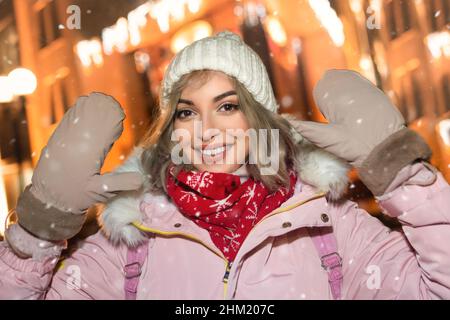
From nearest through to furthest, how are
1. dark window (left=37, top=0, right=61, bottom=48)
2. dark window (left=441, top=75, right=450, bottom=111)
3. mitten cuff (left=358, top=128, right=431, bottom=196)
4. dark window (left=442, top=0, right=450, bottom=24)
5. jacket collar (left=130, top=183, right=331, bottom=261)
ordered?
mitten cuff (left=358, top=128, right=431, bottom=196) < jacket collar (left=130, top=183, right=331, bottom=261) < dark window (left=442, top=0, right=450, bottom=24) < dark window (left=441, top=75, right=450, bottom=111) < dark window (left=37, top=0, right=61, bottom=48)

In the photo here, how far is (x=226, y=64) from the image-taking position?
1477 millimetres

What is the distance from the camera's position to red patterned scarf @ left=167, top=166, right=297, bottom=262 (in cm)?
A: 146

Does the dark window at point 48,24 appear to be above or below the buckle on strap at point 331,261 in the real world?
above

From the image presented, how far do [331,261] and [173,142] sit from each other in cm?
60

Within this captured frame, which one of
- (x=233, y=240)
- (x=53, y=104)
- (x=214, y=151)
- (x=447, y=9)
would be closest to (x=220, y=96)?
(x=214, y=151)

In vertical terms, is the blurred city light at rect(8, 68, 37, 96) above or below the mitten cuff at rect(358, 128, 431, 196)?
below

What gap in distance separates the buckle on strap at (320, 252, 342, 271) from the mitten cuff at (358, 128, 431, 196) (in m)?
0.25

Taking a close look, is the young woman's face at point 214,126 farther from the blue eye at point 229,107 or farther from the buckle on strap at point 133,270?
the buckle on strap at point 133,270

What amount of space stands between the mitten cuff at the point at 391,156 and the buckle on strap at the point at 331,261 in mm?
255

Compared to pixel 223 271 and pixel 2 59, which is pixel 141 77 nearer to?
pixel 2 59

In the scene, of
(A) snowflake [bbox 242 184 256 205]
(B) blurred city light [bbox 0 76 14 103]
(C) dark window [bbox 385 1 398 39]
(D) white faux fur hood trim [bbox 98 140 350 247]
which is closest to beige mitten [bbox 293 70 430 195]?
(D) white faux fur hood trim [bbox 98 140 350 247]

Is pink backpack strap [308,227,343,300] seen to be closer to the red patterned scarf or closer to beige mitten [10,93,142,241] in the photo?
the red patterned scarf

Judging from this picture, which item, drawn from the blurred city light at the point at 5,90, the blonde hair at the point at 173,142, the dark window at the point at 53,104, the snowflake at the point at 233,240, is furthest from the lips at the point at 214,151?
the dark window at the point at 53,104

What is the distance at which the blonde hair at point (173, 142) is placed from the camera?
1.49 metres
